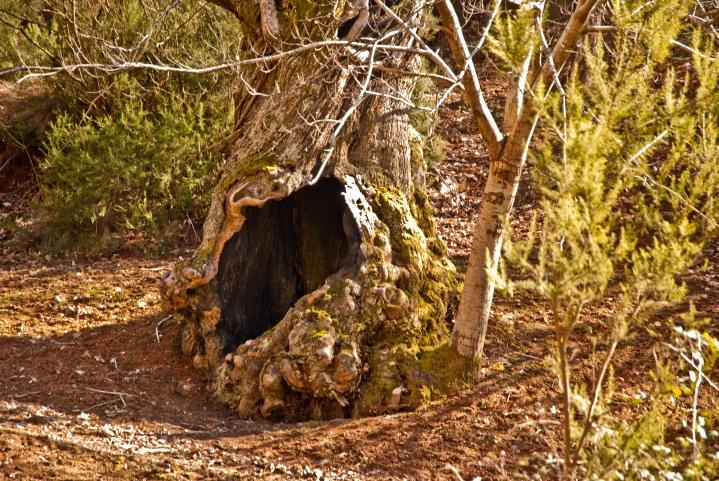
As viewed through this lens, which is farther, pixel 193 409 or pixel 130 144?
pixel 130 144

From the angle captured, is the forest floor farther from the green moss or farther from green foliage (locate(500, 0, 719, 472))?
the green moss

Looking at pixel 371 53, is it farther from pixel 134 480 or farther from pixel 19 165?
pixel 19 165

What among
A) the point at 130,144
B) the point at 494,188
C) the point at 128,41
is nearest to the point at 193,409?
the point at 494,188

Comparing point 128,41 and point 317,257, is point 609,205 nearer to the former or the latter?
point 317,257

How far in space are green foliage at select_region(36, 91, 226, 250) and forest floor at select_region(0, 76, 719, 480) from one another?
1239 millimetres

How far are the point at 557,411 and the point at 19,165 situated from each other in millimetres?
8666

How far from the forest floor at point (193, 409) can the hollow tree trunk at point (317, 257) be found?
0.85 feet

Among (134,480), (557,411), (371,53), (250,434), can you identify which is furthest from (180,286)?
(557,411)

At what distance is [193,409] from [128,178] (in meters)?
3.99

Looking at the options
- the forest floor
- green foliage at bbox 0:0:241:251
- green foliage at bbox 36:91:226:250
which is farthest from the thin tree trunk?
green foliage at bbox 36:91:226:250

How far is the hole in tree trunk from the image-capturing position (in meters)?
5.49

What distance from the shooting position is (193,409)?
16.6ft

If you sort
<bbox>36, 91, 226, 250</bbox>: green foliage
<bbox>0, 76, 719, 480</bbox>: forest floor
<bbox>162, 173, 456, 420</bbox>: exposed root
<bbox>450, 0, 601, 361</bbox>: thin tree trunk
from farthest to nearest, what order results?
<bbox>36, 91, 226, 250</bbox>: green foliage, <bbox>162, 173, 456, 420</bbox>: exposed root, <bbox>450, 0, 601, 361</bbox>: thin tree trunk, <bbox>0, 76, 719, 480</bbox>: forest floor

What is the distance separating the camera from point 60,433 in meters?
4.38
